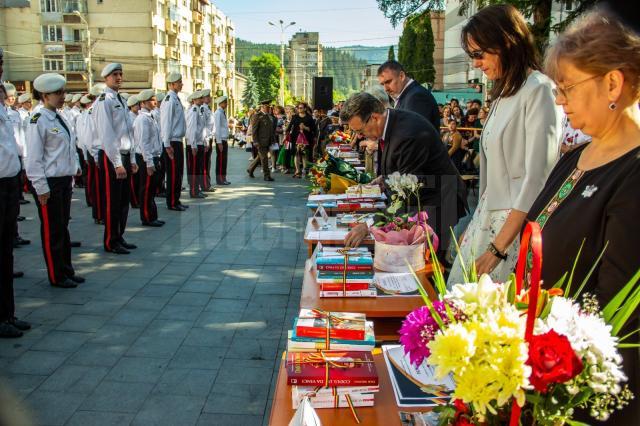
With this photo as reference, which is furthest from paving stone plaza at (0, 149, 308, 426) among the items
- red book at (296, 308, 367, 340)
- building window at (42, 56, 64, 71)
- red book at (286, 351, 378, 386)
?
building window at (42, 56, 64, 71)

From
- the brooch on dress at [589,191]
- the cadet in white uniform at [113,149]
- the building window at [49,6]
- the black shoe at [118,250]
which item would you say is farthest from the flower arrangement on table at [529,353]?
the building window at [49,6]

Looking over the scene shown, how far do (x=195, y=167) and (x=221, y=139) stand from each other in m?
1.63

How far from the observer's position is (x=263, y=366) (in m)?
3.78

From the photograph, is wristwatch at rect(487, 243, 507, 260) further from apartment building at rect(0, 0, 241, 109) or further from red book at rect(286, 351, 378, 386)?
apartment building at rect(0, 0, 241, 109)

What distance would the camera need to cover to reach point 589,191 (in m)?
1.48

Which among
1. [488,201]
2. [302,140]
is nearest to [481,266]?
[488,201]

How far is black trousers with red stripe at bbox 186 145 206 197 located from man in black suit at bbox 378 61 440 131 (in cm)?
634

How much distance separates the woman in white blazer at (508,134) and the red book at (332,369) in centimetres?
63

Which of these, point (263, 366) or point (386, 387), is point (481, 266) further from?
point (263, 366)

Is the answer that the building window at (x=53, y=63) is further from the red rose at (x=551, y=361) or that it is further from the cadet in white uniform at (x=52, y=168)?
the red rose at (x=551, y=361)

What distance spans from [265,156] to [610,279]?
41.6ft

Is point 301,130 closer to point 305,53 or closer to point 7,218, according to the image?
point 7,218

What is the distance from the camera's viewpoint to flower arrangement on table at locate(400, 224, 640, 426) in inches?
38.4

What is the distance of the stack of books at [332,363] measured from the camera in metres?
1.75
